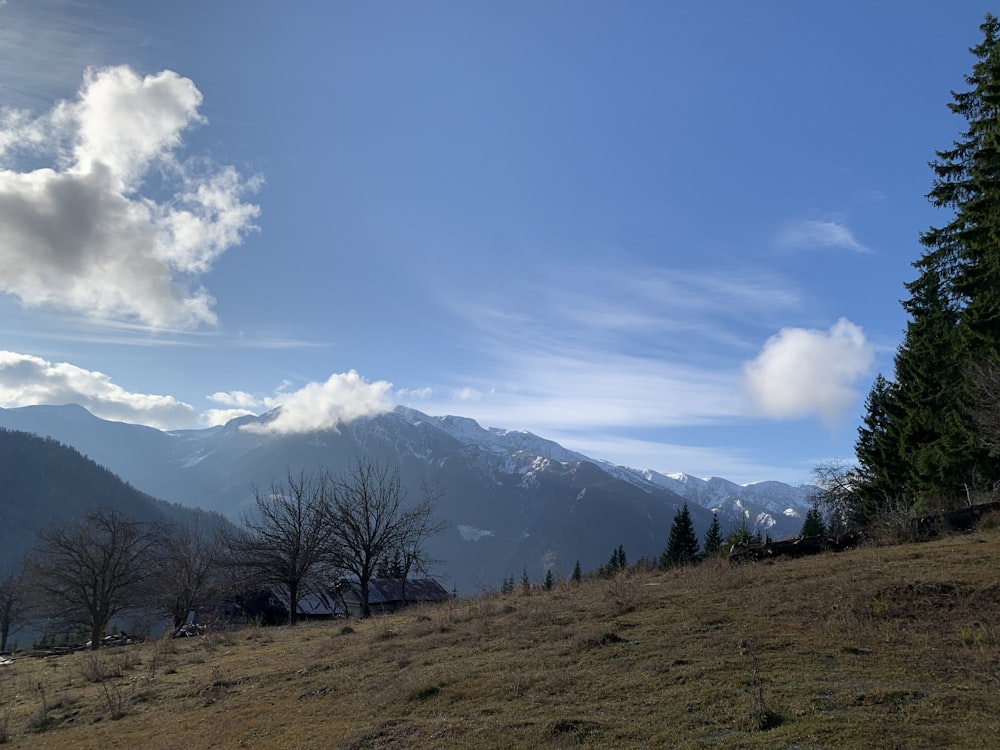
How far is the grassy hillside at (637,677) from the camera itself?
7.36 meters

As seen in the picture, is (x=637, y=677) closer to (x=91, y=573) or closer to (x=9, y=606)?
(x=91, y=573)

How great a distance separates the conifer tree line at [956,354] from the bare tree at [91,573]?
4658cm

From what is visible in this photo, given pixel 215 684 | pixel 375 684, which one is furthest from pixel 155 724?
pixel 375 684

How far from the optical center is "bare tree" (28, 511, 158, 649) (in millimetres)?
41250

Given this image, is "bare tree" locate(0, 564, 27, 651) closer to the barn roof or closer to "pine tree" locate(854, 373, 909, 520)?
the barn roof

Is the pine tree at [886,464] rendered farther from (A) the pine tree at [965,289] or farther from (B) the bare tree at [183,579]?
(B) the bare tree at [183,579]

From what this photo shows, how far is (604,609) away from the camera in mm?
15406

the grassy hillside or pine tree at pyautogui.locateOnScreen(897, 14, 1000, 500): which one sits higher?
pine tree at pyautogui.locateOnScreen(897, 14, 1000, 500)

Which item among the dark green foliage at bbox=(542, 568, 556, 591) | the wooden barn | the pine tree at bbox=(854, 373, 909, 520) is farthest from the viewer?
the wooden barn

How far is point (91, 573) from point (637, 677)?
44.9 metres

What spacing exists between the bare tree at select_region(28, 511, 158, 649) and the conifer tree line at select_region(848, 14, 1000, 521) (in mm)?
46577

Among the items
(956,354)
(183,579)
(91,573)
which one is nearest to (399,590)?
(183,579)

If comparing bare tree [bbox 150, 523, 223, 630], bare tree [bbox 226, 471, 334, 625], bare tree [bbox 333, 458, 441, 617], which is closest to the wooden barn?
bare tree [bbox 150, 523, 223, 630]

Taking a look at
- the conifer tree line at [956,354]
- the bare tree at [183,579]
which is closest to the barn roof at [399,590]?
the bare tree at [183,579]
